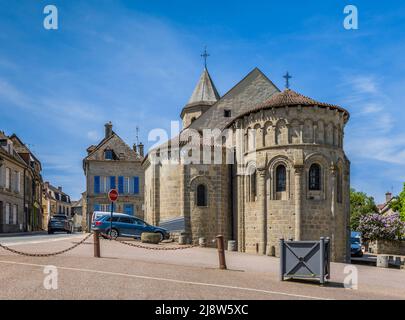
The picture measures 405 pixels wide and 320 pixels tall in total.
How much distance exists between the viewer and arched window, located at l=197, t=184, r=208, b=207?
92.7ft

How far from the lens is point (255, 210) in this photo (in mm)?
25594

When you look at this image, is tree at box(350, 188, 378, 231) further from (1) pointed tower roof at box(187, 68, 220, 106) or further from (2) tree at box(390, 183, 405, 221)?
(1) pointed tower roof at box(187, 68, 220, 106)

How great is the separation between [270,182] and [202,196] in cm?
501

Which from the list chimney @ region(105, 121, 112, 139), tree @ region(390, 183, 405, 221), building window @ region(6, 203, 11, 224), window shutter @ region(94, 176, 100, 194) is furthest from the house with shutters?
tree @ region(390, 183, 405, 221)

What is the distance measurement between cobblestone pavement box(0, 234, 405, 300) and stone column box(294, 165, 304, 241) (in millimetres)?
8465

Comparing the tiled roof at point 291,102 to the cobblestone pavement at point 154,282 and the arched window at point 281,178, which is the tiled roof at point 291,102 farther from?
the cobblestone pavement at point 154,282

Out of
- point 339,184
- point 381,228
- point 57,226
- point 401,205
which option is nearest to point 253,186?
point 339,184

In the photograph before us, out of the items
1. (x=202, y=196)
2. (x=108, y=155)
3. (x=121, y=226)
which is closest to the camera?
(x=121, y=226)

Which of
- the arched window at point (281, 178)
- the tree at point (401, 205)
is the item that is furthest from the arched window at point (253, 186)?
the tree at point (401, 205)

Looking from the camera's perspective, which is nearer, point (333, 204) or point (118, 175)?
point (333, 204)

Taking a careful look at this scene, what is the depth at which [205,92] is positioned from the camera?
42.7 meters

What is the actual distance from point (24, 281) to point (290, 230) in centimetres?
1620

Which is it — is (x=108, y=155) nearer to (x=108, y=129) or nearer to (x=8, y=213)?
(x=108, y=129)
